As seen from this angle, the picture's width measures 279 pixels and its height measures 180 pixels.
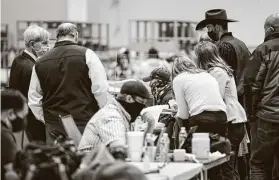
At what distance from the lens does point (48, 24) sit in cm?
1471

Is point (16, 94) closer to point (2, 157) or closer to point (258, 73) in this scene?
point (2, 157)

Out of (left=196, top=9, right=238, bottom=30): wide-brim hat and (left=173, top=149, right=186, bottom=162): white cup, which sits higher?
(left=196, top=9, right=238, bottom=30): wide-brim hat

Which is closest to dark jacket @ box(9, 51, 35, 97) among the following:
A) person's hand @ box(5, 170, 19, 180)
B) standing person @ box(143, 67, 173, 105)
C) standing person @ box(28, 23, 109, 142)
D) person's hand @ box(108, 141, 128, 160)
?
standing person @ box(28, 23, 109, 142)

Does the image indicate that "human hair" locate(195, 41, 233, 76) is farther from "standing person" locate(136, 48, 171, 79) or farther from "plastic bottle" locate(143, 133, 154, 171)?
"standing person" locate(136, 48, 171, 79)

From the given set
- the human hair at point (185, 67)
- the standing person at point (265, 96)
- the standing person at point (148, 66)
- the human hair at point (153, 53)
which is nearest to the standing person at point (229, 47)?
the standing person at point (265, 96)

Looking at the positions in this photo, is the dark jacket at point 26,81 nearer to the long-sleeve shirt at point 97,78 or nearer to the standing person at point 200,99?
the long-sleeve shirt at point 97,78

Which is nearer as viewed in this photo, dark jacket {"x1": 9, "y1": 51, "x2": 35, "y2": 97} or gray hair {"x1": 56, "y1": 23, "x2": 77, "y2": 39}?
gray hair {"x1": 56, "y1": 23, "x2": 77, "y2": 39}

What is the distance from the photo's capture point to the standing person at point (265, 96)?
22.0 ft

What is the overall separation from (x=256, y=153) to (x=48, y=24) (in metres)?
8.48

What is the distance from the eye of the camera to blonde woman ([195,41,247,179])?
6.61 m

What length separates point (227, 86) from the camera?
6691mm

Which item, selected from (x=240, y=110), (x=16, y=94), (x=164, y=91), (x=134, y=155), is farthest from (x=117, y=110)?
(x=164, y=91)

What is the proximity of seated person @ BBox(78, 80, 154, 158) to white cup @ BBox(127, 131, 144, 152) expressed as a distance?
1.8 inches

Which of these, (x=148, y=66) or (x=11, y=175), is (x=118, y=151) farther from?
(x=148, y=66)
